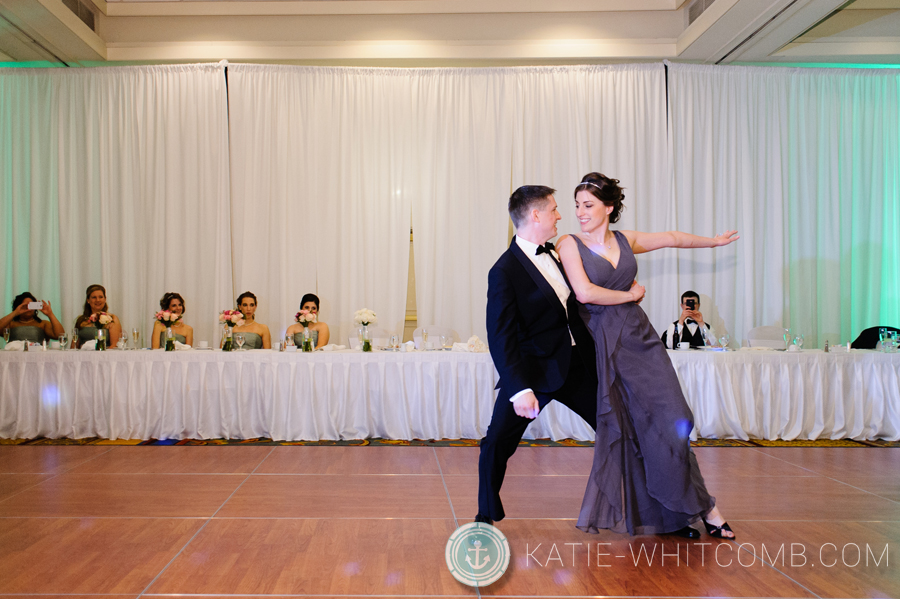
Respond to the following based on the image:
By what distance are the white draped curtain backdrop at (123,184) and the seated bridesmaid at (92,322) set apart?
558 millimetres

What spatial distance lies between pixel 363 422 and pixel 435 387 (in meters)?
0.64

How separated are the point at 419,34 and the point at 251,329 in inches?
141

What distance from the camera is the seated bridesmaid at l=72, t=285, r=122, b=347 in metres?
6.05

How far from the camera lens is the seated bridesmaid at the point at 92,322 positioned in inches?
238

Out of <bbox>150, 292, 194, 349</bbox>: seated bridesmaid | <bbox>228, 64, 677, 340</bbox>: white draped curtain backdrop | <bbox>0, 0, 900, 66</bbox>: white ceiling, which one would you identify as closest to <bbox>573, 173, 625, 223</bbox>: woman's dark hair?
<bbox>228, 64, 677, 340</bbox>: white draped curtain backdrop

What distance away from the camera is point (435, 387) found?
16.7 feet

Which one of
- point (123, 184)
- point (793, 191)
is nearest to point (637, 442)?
point (793, 191)

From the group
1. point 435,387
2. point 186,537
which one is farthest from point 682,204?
point 186,537

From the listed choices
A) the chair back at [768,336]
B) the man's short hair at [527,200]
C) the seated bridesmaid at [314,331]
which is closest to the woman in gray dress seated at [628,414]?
the man's short hair at [527,200]

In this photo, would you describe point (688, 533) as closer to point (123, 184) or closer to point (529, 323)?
point (529, 323)

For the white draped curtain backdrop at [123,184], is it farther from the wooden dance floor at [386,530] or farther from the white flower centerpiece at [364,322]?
the wooden dance floor at [386,530]

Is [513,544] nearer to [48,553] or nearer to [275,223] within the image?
[48,553]

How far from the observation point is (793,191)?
23.4 feet

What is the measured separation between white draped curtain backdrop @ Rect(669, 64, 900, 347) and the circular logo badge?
5.08m
